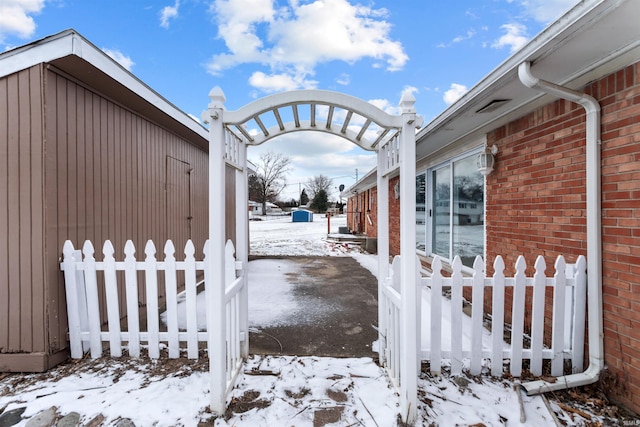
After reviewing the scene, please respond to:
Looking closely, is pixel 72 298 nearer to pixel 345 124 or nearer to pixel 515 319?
pixel 345 124

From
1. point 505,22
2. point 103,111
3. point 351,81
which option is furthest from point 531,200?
point 351,81

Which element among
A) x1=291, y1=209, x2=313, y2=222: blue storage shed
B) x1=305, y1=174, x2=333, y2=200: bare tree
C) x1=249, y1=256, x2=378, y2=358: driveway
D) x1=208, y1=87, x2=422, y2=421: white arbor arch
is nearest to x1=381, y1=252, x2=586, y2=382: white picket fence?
x1=208, y1=87, x2=422, y2=421: white arbor arch

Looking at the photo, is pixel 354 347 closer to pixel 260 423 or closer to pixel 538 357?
pixel 260 423

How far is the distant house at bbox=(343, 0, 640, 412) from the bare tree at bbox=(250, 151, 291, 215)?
39.8 meters

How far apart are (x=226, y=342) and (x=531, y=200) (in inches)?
129

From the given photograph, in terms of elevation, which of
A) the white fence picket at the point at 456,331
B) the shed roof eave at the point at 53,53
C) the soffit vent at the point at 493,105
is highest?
the shed roof eave at the point at 53,53

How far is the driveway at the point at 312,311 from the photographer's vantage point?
2.87m

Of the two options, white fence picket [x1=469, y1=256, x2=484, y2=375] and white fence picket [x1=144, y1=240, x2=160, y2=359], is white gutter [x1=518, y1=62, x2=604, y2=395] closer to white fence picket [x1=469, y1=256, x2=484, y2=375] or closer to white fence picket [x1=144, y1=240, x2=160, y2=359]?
white fence picket [x1=469, y1=256, x2=484, y2=375]

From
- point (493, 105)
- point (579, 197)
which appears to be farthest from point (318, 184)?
point (579, 197)

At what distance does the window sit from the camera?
4.16m

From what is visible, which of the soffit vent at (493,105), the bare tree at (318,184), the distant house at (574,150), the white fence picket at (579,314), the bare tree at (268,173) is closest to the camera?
the distant house at (574,150)

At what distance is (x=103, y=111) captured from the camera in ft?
10.5

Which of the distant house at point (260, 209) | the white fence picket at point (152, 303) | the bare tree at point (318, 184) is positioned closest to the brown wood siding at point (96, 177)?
the white fence picket at point (152, 303)

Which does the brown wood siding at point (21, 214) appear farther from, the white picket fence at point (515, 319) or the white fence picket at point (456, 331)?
the white fence picket at point (456, 331)
